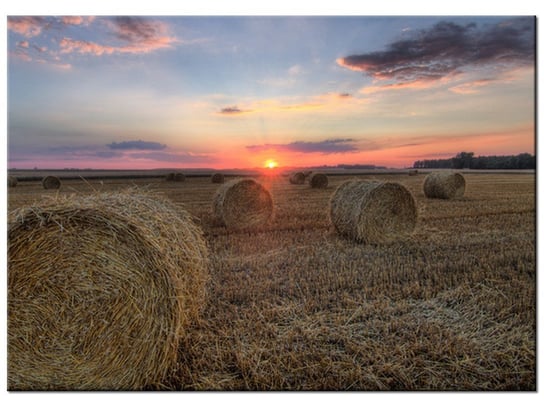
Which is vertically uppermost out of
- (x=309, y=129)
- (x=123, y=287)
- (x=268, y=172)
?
(x=309, y=129)

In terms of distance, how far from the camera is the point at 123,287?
257 centimetres

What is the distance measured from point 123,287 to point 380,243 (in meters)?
Answer: 4.41

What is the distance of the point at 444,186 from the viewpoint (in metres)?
11.4

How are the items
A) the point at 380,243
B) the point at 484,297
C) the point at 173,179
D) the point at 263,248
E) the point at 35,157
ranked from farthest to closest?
1. the point at 173,179
2. the point at 380,243
3. the point at 263,248
4. the point at 35,157
5. the point at 484,297

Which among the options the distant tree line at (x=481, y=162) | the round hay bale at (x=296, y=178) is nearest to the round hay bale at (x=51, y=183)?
the distant tree line at (x=481, y=162)

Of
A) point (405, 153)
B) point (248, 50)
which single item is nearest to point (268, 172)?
point (405, 153)

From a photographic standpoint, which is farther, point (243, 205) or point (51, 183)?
point (243, 205)

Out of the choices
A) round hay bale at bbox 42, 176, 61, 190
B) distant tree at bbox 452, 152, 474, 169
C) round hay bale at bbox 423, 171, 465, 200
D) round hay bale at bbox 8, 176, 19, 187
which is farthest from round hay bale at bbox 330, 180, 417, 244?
round hay bale at bbox 423, 171, 465, 200

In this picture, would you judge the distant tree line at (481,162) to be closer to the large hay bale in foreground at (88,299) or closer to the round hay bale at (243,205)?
the round hay bale at (243,205)

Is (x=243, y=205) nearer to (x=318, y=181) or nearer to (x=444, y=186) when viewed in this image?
(x=444, y=186)

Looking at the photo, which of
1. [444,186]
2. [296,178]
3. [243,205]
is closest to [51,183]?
[243,205]

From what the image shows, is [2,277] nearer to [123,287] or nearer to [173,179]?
[123,287]

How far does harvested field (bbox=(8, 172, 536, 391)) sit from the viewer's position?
8.80 ft

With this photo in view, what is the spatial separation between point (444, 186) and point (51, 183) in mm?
9730
